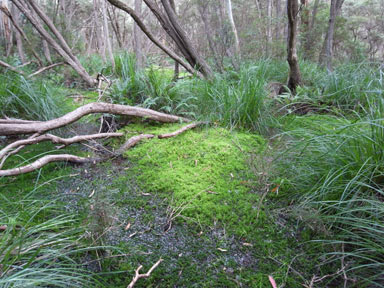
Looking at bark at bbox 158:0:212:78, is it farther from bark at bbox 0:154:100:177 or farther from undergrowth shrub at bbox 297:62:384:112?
bark at bbox 0:154:100:177

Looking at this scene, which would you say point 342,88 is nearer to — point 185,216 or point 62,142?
point 185,216

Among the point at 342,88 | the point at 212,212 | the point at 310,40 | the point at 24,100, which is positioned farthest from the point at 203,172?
the point at 310,40

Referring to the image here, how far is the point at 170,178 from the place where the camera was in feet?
6.83

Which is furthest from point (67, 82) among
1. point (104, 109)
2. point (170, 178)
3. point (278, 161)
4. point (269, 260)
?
point (269, 260)

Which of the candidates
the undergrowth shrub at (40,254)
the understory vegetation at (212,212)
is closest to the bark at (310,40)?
the understory vegetation at (212,212)

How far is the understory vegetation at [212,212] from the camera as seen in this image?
1.28 meters

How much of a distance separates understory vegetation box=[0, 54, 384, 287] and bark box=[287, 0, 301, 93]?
1288 millimetres

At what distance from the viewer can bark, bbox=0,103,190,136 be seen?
2.03m

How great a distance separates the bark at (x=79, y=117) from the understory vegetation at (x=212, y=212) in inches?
15.0

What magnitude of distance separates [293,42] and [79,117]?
3027mm

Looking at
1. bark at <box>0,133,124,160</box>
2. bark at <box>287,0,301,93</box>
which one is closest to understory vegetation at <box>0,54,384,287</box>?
bark at <box>0,133,124,160</box>

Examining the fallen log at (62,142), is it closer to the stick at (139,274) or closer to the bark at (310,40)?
the stick at (139,274)

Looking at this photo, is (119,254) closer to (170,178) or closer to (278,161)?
(170,178)

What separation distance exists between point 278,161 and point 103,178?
146 cm
